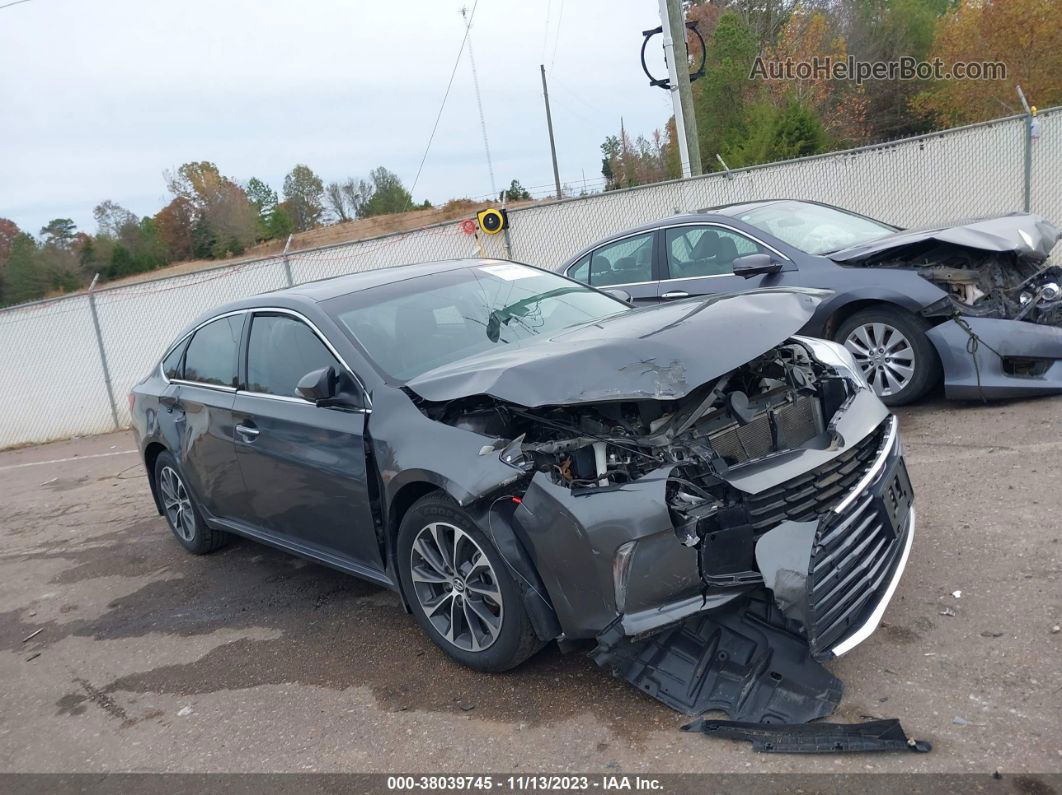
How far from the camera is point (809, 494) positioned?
3174mm

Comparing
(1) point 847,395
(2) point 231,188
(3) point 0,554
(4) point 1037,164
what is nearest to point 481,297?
(1) point 847,395

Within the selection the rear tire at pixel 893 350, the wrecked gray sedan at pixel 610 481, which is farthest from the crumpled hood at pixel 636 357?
the rear tire at pixel 893 350

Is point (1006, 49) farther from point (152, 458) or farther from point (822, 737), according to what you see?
point (822, 737)

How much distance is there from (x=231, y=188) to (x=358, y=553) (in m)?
70.2

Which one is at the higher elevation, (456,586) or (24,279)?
(24,279)

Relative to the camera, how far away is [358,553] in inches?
163

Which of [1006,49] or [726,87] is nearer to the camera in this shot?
[1006,49]

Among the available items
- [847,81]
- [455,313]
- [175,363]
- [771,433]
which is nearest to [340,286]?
[455,313]

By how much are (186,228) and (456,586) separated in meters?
68.7

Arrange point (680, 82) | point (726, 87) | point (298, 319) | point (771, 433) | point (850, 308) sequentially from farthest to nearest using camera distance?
point (726, 87) → point (680, 82) → point (850, 308) → point (298, 319) → point (771, 433)

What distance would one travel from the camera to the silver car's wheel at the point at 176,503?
591 cm

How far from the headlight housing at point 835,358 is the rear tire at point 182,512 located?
13.2 ft

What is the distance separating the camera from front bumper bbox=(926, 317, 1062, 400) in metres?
5.73

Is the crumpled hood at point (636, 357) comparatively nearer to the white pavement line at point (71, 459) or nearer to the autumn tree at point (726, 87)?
the white pavement line at point (71, 459)
